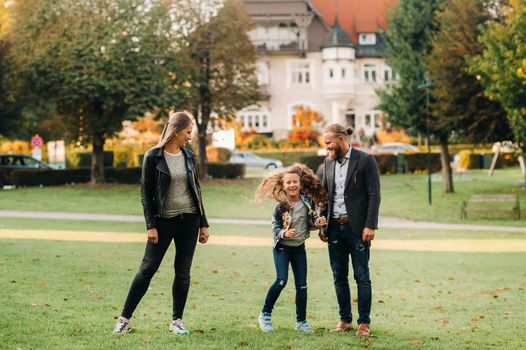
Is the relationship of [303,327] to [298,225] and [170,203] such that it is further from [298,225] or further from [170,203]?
[170,203]

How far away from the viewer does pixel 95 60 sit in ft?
135

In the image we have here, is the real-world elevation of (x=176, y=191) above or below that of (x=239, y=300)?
above

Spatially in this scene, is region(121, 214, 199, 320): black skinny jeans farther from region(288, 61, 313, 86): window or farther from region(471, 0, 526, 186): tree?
region(288, 61, 313, 86): window

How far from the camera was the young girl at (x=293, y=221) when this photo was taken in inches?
343

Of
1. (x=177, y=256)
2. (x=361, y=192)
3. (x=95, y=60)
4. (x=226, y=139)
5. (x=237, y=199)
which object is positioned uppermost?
(x=95, y=60)

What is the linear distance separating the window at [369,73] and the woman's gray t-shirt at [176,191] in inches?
2885

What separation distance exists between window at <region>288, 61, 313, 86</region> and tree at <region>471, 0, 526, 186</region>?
47463mm

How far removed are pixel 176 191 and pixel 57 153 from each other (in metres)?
51.0

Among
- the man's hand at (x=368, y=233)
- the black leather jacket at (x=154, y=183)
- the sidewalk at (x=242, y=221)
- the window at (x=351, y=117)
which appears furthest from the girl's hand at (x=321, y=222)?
the window at (x=351, y=117)

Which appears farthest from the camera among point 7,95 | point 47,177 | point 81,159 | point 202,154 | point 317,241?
point 81,159

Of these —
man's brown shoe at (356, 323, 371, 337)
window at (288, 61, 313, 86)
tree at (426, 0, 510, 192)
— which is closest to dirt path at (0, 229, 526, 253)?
man's brown shoe at (356, 323, 371, 337)

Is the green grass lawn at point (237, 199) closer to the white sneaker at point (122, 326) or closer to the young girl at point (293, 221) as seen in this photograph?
the young girl at point (293, 221)

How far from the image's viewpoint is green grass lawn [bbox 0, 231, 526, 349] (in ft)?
27.1

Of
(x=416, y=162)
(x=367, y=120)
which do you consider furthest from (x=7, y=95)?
(x=367, y=120)
